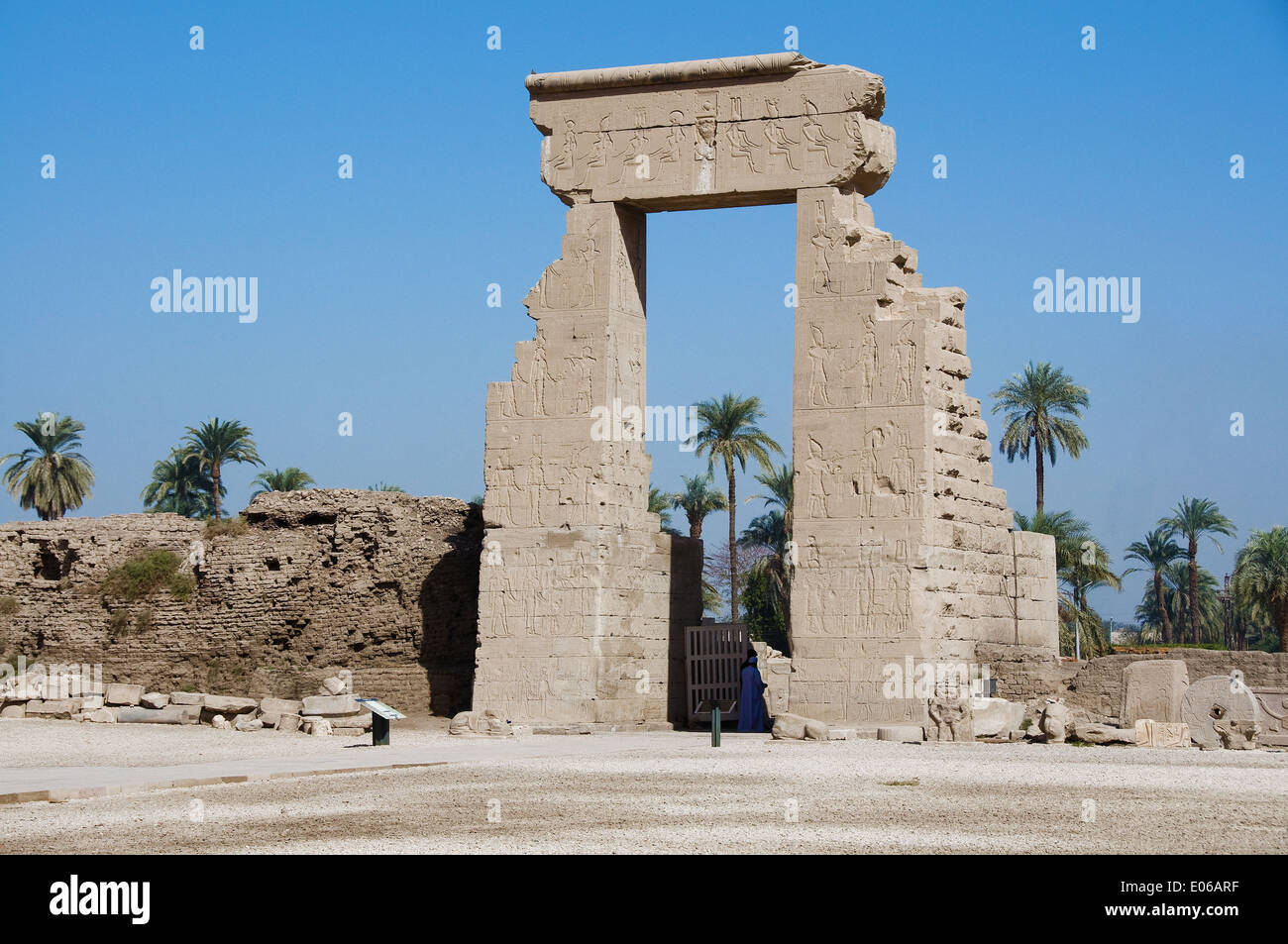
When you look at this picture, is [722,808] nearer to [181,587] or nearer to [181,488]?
[181,587]

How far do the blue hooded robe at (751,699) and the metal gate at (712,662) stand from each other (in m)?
1.58

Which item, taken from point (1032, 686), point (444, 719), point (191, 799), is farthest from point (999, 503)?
point (191, 799)

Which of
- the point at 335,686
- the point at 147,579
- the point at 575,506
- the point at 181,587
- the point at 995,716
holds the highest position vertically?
the point at 575,506

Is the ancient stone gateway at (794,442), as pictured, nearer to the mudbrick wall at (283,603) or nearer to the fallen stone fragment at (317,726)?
the mudbrick wall at (283,603)

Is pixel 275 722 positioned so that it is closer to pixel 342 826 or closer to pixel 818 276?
pixel 818 276

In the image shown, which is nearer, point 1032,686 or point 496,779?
point 496,779

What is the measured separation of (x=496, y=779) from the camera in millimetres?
13305

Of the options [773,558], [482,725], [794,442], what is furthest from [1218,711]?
[773,558]

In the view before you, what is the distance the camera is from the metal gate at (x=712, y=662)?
76.5ft

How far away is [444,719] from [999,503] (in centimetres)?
774

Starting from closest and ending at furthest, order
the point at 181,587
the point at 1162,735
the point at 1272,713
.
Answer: the point at 1162,735 → the point at 1272,713 → the point at 181,587

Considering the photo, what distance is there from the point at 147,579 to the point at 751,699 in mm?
8988

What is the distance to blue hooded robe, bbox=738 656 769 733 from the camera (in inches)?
851

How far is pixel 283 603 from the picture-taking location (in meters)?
24.5
